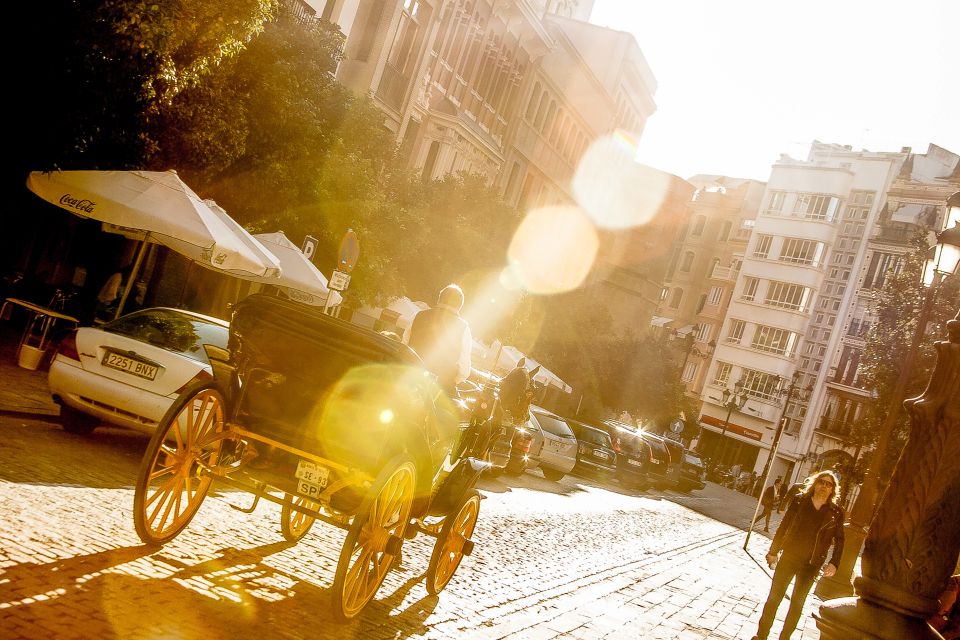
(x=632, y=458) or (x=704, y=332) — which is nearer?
(x=632, y=458)

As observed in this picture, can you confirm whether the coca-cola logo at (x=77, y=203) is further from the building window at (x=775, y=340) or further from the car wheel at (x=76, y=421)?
the building window at (x=775, y=340)

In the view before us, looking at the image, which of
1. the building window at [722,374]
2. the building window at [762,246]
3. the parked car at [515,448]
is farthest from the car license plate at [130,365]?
the building window at [762,246]

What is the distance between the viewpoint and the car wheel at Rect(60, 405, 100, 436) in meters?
9.91

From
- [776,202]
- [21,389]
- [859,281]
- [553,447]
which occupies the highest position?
[776,202]

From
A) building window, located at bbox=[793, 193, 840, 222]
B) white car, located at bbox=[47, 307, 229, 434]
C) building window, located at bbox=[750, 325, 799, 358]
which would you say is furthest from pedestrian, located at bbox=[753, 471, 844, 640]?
building window, located at bbox=[793, 193, 840, 222]

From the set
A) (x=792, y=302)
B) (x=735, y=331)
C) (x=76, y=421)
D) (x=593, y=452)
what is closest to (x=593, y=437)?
(x=593, y=452)

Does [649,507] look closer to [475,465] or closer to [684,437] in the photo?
[475,465]

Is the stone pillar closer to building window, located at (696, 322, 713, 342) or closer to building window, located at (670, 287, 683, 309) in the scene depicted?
building window, located at (696, 322, 713, 342)

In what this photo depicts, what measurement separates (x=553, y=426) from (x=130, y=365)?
14381 millimetres

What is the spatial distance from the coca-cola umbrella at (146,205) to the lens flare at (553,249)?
19.4 meters

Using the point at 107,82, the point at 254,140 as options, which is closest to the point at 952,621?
the point at 107,82

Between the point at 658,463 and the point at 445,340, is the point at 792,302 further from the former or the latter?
the point at 445,340

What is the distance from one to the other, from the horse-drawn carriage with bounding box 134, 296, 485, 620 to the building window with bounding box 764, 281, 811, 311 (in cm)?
7089

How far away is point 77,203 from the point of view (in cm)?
1283
